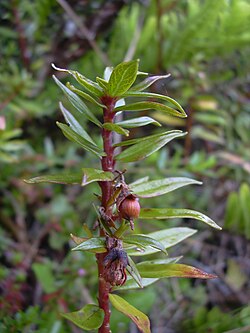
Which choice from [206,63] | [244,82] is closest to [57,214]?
[206,63]

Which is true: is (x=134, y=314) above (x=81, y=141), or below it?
below

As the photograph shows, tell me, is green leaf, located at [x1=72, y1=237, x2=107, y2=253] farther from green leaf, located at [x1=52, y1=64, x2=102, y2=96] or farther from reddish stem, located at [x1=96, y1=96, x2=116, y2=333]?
green leaf, located at [x1=52, y1=64, x2=102, y2=96]

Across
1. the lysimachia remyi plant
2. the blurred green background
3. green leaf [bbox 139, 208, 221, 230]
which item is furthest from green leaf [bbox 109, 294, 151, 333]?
the blurred green background

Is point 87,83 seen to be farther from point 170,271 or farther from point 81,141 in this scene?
point 170,271

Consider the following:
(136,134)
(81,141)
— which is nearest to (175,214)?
(81,141)

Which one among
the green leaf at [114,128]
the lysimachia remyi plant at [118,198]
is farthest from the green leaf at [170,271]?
the green leaf at [114,128]
